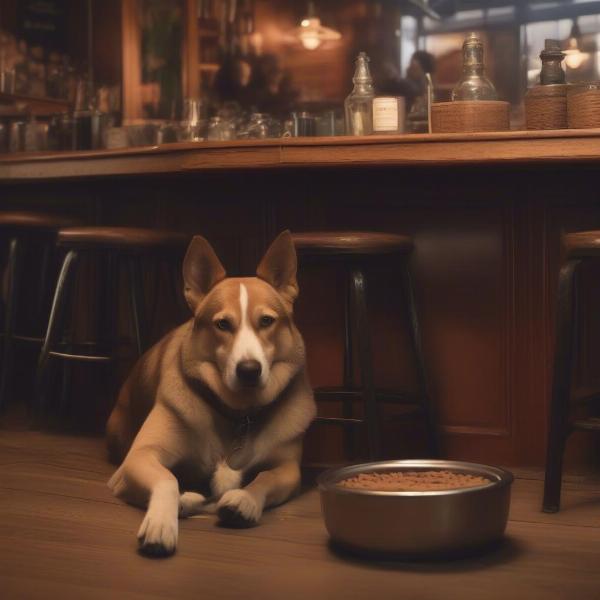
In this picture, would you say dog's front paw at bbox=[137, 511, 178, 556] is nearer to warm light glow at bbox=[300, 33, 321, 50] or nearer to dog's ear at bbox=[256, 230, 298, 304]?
dog's ear at bbox=[256, 230, 298, 304]

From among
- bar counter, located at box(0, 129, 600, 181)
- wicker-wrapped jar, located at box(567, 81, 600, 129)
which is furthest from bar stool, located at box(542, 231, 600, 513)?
wicker-wrapped jar, located at box(567, 81, 600, 129)

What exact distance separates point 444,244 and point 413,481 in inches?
44.3

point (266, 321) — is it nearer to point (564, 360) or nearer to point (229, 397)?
point (229, 397)

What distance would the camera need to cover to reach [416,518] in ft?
7.46

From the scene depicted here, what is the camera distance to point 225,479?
284 cm

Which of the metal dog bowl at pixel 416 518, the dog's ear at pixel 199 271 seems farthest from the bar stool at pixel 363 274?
the metal dog bowl at pixel 416 518

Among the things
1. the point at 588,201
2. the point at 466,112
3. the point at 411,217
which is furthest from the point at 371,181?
the point at 588,201

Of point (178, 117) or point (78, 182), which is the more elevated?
point (178, 117)

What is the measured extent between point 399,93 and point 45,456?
3.11m

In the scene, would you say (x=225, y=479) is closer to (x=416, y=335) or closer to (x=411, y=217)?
(x=416, y=335)

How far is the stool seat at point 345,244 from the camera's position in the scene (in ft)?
9.89

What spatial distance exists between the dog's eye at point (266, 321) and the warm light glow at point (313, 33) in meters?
3.73

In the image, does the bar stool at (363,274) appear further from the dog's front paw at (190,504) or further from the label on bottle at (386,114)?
the dog's front paw at (190,504)

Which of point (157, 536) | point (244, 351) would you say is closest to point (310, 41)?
point (244, 351)
